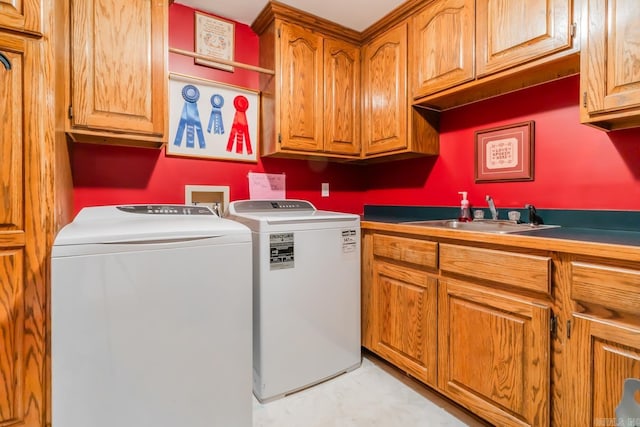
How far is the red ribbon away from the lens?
2.20 meters

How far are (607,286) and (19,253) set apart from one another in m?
2.04

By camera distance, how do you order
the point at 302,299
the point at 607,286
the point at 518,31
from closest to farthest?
the point at 607,286 → the point at 518,31 → the point at 302,299

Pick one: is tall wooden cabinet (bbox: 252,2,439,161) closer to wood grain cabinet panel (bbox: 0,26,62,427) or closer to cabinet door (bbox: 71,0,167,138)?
cabinet door (bbox: 71,0,167,138)

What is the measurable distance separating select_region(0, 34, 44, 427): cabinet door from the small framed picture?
1082 millimetres

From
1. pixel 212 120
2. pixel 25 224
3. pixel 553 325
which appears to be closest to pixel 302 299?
pixel 553 325

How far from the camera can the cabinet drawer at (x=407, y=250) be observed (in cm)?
158

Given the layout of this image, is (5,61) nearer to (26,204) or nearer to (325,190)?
(26,204)

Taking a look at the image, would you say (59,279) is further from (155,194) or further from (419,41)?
(419,41)

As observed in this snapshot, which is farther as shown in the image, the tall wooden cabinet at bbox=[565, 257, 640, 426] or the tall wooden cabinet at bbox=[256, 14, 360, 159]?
the tall wooden cabinet at bbox=[256, 14, 360, 159]

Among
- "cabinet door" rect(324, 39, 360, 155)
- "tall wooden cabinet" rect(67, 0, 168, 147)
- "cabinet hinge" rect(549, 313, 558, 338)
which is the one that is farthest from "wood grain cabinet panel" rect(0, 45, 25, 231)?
"cabinet hinge" rect(549, 313, 558, 338)

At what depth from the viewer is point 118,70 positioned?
60.8 inches

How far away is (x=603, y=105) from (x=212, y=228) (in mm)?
1621

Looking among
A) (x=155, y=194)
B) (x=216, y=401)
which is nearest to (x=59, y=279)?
(x=216, y=401)

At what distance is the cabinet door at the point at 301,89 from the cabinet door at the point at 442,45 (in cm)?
65
